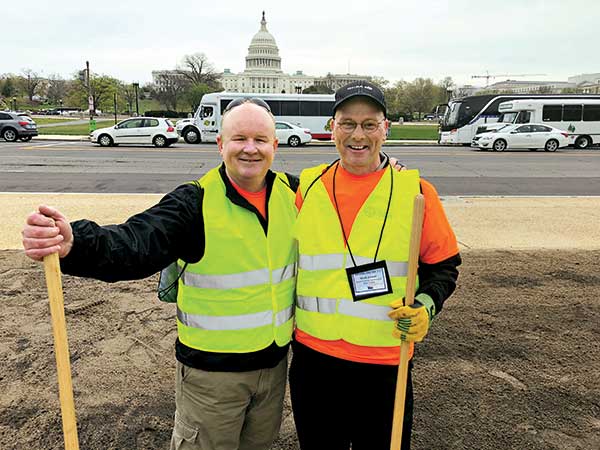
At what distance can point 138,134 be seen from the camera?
23.7 m

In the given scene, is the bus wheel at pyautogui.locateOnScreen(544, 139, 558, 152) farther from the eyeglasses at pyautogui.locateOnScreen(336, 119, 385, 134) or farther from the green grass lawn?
the eyeglasses at pyautogui.locateOnScreen(336, 119, 385, 134)

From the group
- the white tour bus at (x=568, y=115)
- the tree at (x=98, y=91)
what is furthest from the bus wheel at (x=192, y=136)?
the tree at (x=98, y=91)

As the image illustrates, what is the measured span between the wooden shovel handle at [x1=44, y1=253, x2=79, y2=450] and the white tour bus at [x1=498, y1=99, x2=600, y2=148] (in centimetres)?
2808

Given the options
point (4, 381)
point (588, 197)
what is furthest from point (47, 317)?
point (588, 197)

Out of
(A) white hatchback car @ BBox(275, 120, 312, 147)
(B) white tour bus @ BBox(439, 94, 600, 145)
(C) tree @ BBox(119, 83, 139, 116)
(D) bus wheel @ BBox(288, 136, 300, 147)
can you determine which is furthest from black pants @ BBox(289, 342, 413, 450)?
(C) tree @ BBox(119, 83, 139, 116)

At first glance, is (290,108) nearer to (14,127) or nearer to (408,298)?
(14,127)

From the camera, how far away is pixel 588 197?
1105 cm

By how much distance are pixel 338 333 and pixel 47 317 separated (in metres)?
3.44

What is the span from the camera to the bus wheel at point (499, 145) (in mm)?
23578

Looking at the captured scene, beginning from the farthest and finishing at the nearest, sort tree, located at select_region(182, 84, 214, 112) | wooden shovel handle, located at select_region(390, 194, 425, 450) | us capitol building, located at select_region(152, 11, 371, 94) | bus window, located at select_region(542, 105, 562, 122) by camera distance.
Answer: us capitol building, located at select_region(152, 11, 371, 94), tree, located at select_region(182, 84, 214, 112), bus window, located at select_region(542, 105, 562, 122), wooden shovel handle, located at select_region(390, 194, 425, 450)

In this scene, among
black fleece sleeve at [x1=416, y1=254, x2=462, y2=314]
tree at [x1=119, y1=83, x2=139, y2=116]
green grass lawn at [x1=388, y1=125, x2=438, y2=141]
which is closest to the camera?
black fleece sleeve at [x1=416, y1=254, x2=462, y2=314]

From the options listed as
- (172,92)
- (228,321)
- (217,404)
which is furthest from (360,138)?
(172,92)

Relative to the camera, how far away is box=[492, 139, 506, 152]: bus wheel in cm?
2358

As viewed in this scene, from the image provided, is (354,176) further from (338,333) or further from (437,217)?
(338,333)
